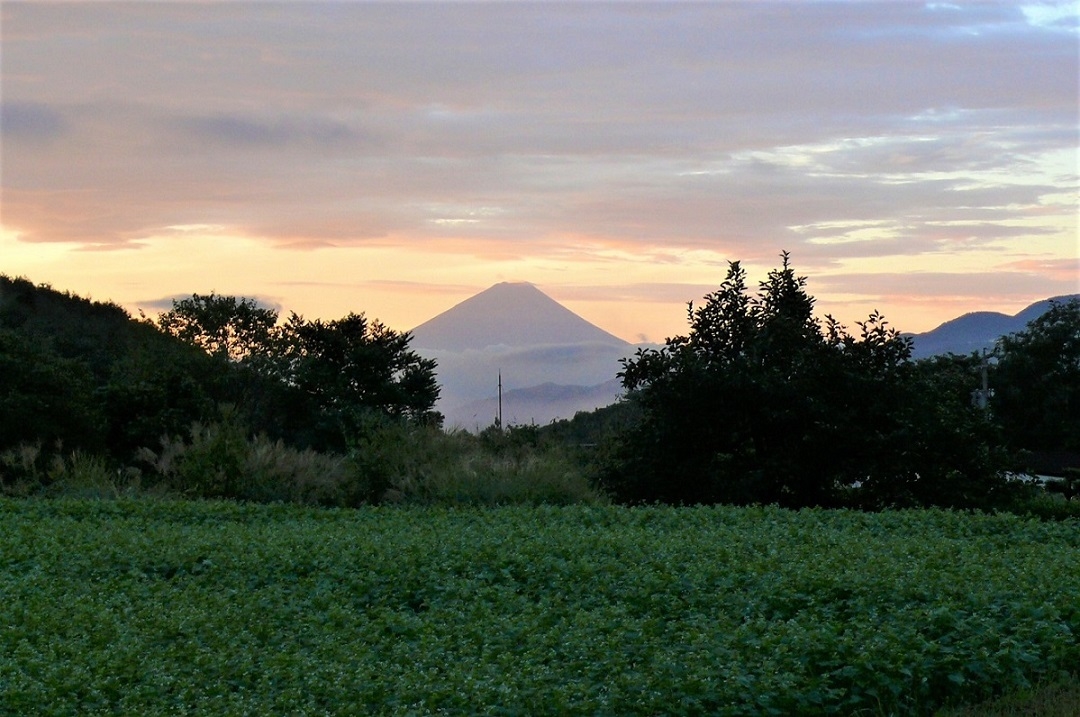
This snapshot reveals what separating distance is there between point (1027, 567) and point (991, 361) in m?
40.6

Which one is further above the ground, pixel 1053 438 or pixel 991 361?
pixel 991 361

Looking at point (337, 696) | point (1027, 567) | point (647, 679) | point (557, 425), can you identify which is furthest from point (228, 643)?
point (557, 425)

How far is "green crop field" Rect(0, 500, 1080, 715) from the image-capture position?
6.05 metres

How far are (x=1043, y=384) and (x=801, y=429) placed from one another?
31.5m

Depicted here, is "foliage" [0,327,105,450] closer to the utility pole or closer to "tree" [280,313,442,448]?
"tree" [280,313,442,448]

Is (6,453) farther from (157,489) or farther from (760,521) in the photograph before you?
(760,521)

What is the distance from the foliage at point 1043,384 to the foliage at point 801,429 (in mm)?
28439

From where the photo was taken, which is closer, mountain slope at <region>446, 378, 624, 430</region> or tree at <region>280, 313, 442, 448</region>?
tree at <region>280, 313, 442, 448</region>

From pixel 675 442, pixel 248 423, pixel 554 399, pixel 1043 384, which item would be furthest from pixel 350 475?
pixel 554 399

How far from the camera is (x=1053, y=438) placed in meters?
42.6

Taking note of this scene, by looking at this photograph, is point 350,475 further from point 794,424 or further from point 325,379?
point 325,379

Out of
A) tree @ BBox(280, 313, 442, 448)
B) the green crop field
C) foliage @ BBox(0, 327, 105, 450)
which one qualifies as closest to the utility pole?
tree @ BBox(280, 313, 442, 448)

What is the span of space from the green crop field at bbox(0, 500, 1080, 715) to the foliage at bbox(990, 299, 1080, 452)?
3382cm

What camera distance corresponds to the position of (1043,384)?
4325 centimetres
